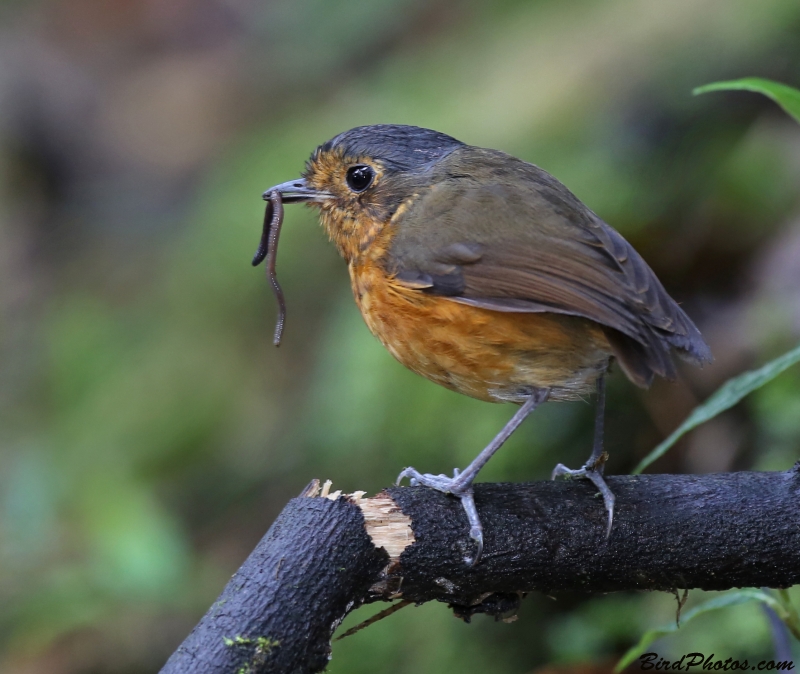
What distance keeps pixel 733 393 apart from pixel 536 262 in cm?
62

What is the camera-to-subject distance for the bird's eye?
124 inches

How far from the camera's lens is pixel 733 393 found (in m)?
2.58

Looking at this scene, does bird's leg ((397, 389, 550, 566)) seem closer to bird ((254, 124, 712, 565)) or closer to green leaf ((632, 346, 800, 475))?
bird ((254, 124, 712, 565))

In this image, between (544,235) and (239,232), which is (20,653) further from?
(544,235)

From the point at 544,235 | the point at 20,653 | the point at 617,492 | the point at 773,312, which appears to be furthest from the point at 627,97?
the point at 20,653

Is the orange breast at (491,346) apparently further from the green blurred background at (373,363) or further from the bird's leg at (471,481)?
the green blurred background at (373,363)

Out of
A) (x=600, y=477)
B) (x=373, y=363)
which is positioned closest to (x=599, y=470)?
(x=600, y=477)

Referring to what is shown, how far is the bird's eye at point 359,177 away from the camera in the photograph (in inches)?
124

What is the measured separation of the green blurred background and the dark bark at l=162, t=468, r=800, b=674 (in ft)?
4.00

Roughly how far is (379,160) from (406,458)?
1709 mm

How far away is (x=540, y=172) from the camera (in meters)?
3.06

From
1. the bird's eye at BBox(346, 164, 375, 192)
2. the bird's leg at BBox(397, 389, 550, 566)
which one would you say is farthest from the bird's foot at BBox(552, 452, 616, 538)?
the bird's eye at BBox(346, 164, 375, 192)

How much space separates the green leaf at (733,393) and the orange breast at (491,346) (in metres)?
0.30

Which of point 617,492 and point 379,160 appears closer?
point 617,492
